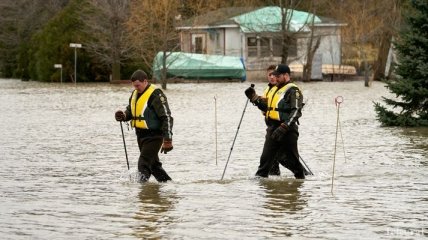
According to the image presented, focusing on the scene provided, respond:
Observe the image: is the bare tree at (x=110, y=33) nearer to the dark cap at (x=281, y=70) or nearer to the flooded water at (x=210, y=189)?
the flooded water at (x=210, y=189)

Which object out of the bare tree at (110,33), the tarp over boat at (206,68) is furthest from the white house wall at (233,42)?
the bare tree at (110,33)

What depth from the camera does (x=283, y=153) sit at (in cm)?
1556

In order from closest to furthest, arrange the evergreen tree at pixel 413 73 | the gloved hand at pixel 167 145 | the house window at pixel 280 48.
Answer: the gloved hand at pixel 167 145 → the evergreen tree at pixel 413 73 → the house window at pixel 280 48

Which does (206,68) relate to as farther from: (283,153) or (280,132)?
(280,132)

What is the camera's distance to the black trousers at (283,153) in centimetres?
1527

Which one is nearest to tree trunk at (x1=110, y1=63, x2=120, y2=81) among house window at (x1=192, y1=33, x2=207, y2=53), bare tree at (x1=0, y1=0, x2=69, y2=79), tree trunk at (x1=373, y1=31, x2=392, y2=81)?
house window at (x1=192, y1=33, x2=207, y2=53)

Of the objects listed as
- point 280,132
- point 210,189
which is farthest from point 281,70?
point 210,189

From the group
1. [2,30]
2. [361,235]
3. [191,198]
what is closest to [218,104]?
[191,198]

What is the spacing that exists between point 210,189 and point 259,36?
5944 cm

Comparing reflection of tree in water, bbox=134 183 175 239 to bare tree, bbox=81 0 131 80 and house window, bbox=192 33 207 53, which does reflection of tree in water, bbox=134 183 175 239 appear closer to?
bare tree, bbox=81 0 131 80

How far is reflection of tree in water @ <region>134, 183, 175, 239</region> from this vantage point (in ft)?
36.0

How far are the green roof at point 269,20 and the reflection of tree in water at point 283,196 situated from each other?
56.3 meters

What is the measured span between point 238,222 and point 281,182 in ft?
13.0

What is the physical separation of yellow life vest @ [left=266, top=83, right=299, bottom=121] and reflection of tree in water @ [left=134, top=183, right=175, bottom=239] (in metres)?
1.93
